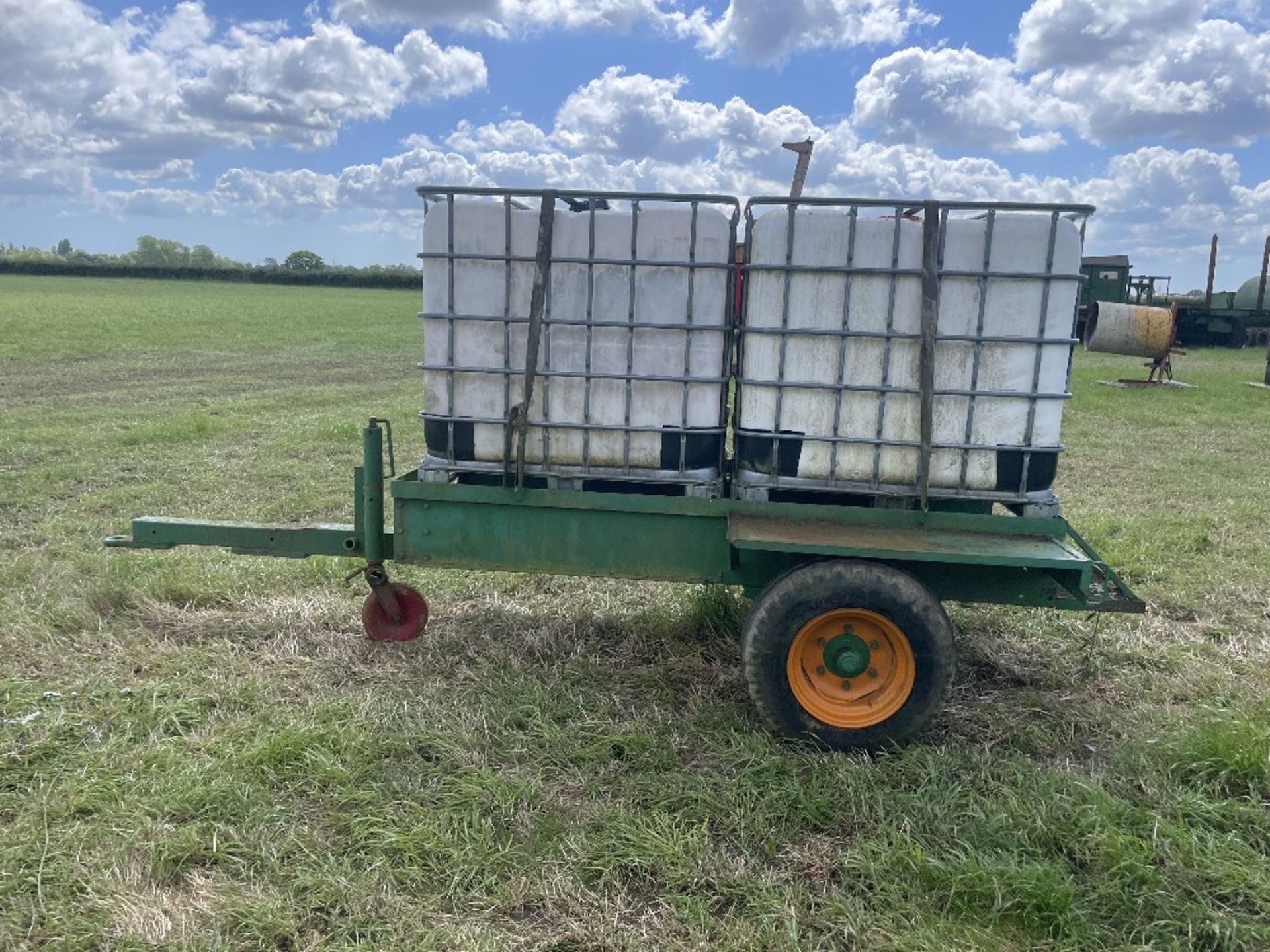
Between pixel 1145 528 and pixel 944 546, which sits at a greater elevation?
pixel 944 546

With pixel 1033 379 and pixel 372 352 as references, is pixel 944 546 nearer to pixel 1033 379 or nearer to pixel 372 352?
pixel 1033 379

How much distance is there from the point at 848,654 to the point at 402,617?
Result: 7.17 feet

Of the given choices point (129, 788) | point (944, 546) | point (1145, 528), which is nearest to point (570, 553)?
point (944, 546)

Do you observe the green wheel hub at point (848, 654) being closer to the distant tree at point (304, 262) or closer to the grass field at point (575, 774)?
the grass field at point (575, 774)

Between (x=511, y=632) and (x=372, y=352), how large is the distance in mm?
21182

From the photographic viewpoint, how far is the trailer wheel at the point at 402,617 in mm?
4762

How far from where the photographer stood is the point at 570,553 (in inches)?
166

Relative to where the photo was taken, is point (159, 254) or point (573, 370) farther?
point (159, 254)

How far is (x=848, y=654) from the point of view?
3.96m

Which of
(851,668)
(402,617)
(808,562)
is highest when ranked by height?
(808,562)

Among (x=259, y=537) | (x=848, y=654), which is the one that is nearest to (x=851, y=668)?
(x=848, y=654)

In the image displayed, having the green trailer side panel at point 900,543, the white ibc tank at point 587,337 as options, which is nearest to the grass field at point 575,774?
the green trailer side panel at point 900,543

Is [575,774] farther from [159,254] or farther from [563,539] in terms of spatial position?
[159,254]

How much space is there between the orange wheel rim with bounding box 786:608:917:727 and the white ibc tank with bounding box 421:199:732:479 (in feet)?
2.79
